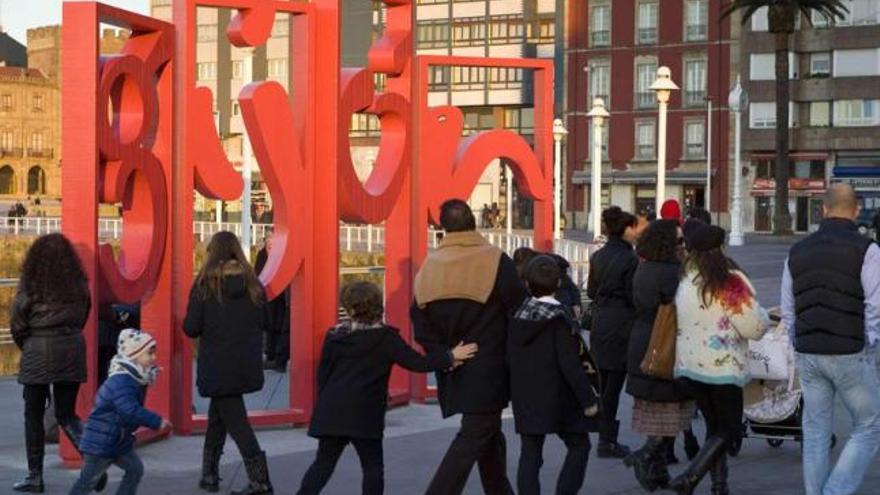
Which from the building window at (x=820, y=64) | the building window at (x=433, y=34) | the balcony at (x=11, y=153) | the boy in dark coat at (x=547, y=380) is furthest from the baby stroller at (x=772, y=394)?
the balcony at (x=11, y=153)

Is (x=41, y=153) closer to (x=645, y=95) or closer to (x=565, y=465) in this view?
(x=645, y=95)

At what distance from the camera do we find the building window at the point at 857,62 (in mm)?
69438

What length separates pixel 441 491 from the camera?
8.19m

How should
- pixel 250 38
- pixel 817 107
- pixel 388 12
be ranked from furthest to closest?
1. pixel 817 107
2. pixel 388 12
3. pixel 250 38

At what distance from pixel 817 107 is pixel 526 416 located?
65.6m

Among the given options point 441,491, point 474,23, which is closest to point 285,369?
point 441,491

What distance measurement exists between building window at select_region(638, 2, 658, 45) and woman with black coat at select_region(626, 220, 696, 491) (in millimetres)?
67232

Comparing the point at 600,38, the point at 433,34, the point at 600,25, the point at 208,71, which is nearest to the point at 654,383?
the point at 600,38

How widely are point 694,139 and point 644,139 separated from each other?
270 centimetres

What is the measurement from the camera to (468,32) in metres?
82.6

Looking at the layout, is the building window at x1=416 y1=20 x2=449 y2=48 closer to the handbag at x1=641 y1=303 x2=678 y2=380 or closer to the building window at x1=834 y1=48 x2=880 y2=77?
the building window at x1=834 y1=48 x2=880 y2=77

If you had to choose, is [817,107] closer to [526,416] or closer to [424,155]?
[424,155]

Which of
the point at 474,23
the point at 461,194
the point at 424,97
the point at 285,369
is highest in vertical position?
the point at 474,23

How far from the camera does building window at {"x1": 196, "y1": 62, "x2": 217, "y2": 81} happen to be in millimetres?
84188
